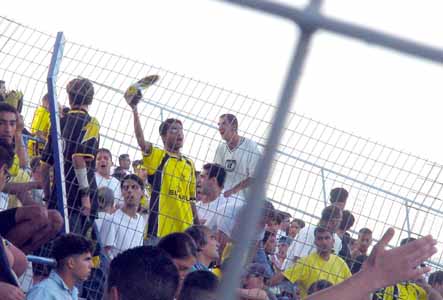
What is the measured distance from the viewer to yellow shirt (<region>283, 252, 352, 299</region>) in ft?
16.1

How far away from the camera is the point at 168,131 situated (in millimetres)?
4906

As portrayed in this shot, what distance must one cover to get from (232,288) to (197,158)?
4049 mm

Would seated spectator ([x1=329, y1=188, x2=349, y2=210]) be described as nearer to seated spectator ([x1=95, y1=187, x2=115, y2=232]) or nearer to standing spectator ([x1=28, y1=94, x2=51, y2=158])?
seated spectator ([x1=95, y1=187, x2=115, y2=232])

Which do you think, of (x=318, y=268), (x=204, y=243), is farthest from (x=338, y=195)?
(x=204, y=243)

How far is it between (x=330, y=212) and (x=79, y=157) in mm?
1334

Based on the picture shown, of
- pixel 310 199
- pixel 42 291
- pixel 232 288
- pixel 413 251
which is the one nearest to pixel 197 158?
pixel 310 199

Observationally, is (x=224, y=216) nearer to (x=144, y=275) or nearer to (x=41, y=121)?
(x=41, y=121)

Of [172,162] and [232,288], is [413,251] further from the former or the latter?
[172,162]

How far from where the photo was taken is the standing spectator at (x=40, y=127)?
4863 mm

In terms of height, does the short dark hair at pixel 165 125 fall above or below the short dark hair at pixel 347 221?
above

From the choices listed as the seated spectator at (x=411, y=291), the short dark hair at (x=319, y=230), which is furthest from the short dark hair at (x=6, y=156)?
the seated spectator at (x=411, y=291)

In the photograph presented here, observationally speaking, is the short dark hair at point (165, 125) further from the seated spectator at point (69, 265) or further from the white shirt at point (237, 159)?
the seated spectator at point (69, 265)

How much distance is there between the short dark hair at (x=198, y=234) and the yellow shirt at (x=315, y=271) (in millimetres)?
478

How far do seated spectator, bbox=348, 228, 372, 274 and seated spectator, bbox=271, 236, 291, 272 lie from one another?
336mm
